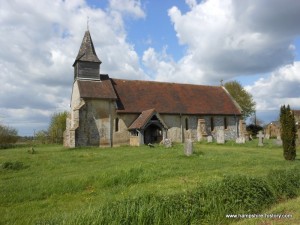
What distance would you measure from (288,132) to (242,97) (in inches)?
1766

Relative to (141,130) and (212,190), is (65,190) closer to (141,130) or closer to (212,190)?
(212,190)

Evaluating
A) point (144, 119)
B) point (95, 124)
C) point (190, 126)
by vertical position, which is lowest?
point (190, 126)

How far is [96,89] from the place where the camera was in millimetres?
32531

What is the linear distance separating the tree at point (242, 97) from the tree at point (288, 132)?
143ft

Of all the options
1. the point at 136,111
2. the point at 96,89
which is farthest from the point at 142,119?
the point at 96,89

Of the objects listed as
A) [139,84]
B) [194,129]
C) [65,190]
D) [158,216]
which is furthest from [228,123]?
[158,216]

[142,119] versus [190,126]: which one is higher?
[142,119]

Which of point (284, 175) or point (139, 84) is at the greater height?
point (139, 84)

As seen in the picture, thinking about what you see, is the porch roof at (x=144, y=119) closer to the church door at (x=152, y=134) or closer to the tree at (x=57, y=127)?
the church door at (x=152, y=134)

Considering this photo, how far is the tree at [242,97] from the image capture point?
61375 millimetres

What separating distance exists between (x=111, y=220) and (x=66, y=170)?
8.92m

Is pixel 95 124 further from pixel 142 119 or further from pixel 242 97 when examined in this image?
pixel 242 97

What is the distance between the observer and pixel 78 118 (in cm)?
3052

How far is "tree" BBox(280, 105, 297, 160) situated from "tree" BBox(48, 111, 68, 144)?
36419 millimetres
